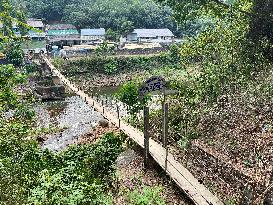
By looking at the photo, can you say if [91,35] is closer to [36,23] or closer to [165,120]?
[36,23]

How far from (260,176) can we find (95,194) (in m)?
Answer: 3.62

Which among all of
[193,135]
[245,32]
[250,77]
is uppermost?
[245,32]

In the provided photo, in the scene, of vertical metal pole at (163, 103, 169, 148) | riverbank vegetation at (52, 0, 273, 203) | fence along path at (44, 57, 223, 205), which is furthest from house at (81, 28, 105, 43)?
vertical metal pole at (163, 103, 169, 148)

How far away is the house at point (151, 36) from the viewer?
4772cm

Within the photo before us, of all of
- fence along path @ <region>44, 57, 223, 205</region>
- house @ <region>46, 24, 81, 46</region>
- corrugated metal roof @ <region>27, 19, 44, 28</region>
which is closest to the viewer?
fence along path @ <region>44, 57, 223, 205</region>

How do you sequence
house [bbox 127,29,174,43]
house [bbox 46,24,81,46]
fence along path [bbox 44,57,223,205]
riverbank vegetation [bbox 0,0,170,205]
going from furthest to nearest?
house [bbox 127,29,174,43] → house [bbox 46,24,81,46] → fence along path [bbox 44,57,223,205] → riverbank vegetation [bbox 0,0,170,205]

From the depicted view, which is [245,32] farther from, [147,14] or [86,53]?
[147,14]

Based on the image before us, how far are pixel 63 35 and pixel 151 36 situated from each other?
41.4 feet

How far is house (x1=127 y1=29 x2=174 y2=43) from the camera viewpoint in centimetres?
4772

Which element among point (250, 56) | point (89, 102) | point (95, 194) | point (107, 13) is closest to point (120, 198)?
point (95, 194)

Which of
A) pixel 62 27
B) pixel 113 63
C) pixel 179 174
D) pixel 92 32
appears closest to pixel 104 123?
pixel 179 174

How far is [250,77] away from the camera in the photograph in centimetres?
1181

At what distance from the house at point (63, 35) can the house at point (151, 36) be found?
760 centimetres

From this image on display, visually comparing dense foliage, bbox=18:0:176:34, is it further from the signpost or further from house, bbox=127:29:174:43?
the signpost
